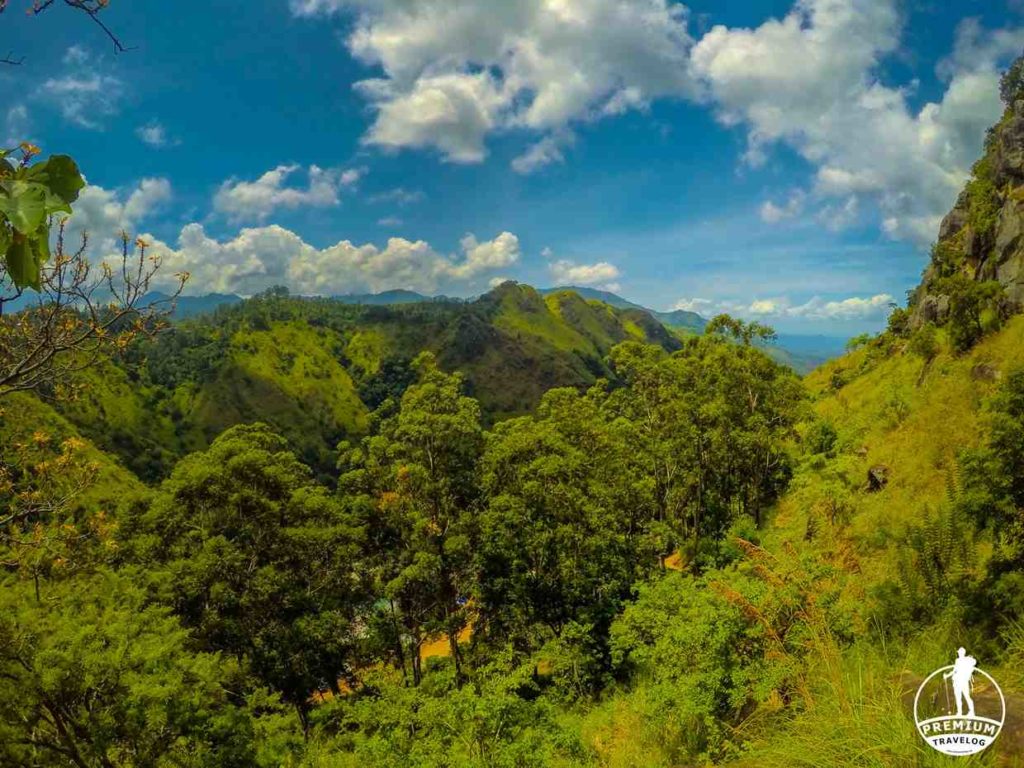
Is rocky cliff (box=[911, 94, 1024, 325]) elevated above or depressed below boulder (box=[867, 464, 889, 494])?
above

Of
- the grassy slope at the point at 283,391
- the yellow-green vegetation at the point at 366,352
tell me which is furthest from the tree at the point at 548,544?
the yellow-green vegetation at the point at 366,352

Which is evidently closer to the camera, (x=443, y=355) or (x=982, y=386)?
(x=982, y=386)

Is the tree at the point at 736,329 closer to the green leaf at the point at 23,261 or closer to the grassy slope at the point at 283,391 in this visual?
the green leaf at the point at 23,261

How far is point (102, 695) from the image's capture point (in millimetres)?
10180

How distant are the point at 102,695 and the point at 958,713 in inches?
497

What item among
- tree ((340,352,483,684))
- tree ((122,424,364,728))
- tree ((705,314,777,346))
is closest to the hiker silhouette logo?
tree ((340,352,483,684))

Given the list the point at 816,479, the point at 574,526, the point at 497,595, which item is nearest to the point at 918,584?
the point at 574,526

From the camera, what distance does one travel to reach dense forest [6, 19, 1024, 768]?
632 centimetres

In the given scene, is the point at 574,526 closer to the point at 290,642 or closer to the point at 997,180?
the point at 290,642

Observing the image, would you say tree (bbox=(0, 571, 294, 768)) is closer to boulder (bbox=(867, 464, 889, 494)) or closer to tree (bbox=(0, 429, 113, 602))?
tree (bbox=(0, 429, 113, 602))

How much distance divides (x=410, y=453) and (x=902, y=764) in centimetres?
1819

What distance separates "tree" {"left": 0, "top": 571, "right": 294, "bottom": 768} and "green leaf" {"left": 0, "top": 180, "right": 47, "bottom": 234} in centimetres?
1102

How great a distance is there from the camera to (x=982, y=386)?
17.3m

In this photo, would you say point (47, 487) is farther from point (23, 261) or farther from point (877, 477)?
point (877, 477)
